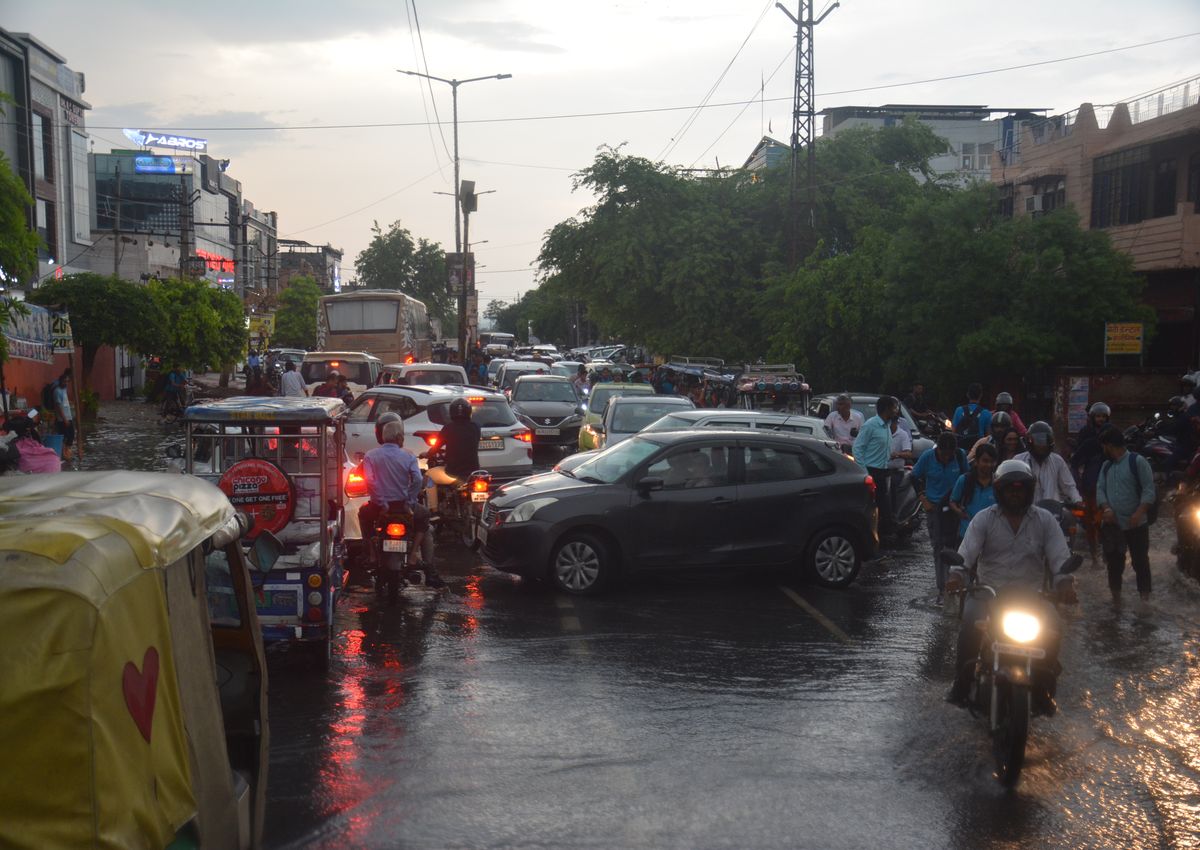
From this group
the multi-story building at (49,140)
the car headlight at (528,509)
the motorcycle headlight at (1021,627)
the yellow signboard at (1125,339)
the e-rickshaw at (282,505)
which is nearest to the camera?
the motorcycle headlight at (1021,627)

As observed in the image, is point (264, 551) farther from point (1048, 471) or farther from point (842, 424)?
point (842, 424)

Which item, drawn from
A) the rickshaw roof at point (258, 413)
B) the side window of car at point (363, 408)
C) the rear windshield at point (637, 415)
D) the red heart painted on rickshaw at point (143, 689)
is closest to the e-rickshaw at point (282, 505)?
the rickshaw roof at point (258, 413)

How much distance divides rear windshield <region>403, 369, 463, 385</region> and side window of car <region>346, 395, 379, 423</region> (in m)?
6.53

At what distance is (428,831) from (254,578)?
3135mm

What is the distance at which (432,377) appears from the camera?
24.5m

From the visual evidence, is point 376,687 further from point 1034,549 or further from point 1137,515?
point 1137,515

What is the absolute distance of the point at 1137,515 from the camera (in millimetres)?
11016

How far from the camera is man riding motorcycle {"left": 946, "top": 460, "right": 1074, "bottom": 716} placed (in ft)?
23.3

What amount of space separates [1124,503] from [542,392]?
1846cm

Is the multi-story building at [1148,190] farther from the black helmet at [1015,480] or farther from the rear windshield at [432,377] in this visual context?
the black helmet at [1015,480]

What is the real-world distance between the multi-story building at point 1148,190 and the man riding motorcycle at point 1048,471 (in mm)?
17790

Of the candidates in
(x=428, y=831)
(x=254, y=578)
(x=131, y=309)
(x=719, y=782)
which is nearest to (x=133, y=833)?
(x=428, y=831)

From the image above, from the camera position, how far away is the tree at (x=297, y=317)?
99250 mm

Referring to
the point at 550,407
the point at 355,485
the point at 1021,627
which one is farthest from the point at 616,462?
the point at 550,407
